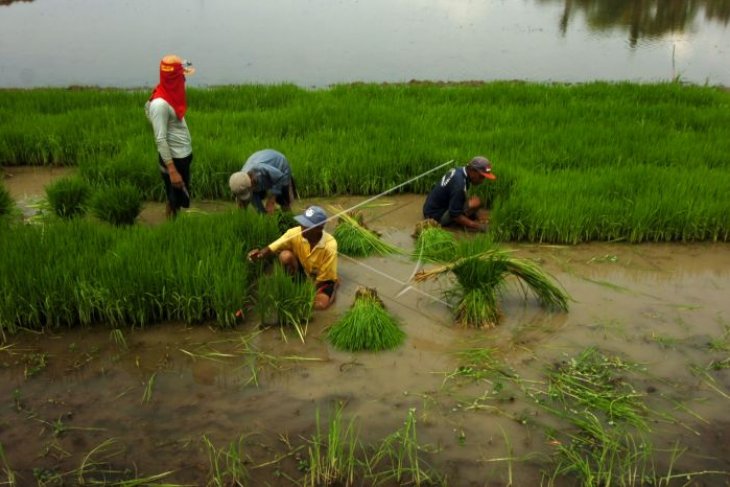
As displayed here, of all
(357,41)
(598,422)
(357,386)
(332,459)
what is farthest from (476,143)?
(357,41)

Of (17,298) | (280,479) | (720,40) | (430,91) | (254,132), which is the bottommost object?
(280,479)

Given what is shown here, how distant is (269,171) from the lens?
14.9 feet

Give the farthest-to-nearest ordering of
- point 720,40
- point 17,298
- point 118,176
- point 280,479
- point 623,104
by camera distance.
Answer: point 720,40
point 623,104
point 118,176
point 17,298
point 280,479

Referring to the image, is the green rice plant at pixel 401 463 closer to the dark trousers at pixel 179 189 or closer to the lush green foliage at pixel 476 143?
the lush green foliage at pixel 476 143

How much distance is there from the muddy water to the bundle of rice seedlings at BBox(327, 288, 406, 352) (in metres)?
0.08

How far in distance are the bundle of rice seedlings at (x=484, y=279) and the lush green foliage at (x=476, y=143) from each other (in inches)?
44.6

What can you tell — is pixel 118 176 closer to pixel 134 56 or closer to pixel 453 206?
pixel 453 206

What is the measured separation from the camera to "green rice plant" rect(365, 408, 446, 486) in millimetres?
2719

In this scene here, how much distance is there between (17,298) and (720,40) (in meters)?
15.1

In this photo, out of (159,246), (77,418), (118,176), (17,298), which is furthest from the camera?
(118,176)

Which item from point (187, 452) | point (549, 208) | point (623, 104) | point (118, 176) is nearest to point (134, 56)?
point (118, 176)

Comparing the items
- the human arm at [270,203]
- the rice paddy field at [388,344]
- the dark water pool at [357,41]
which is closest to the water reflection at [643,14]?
the dark water pool at [357,41]

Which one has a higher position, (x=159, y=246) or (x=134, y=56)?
(x=134, y=56)

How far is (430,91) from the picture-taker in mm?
8594
